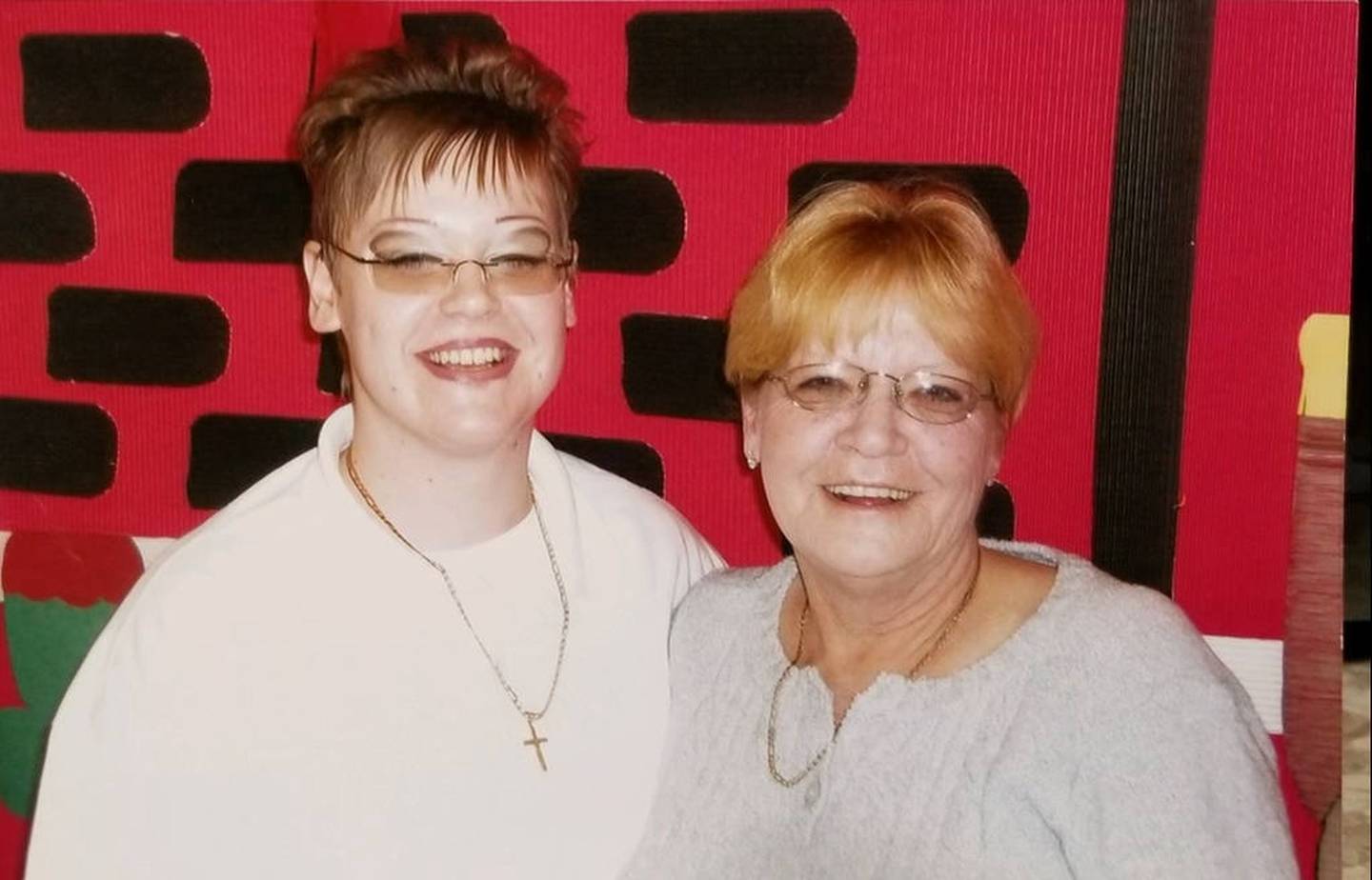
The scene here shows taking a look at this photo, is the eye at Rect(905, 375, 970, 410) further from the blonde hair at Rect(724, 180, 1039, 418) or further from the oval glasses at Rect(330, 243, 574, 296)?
the oval glasses at Rect(330, 243, 574, 296)

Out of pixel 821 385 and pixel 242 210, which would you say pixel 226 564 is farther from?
pixel 821 385

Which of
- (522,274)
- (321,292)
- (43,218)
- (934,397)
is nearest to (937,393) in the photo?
(934,397)

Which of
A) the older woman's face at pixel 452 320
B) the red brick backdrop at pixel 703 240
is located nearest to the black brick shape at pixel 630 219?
the red brick backdrop at pixel 703 240

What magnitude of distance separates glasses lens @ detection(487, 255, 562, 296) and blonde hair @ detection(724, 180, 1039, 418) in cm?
22

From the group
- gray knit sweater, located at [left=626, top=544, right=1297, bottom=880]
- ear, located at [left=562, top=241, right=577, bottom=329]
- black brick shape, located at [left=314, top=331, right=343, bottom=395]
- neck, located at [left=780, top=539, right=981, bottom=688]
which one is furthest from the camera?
black brick shape, located at [left=314, top=331, right=343, bottom=395]

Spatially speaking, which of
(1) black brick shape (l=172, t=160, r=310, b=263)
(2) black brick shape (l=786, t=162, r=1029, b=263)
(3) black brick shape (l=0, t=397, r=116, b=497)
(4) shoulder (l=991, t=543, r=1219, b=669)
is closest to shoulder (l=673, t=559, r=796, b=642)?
(4) shoulder (l=991, t=543, r=1219, b=669)

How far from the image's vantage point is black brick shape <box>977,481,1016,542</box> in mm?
1431

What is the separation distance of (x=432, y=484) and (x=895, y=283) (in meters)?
0.55

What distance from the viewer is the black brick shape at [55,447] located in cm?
163

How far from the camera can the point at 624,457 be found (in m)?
1.55

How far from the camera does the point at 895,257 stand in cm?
121

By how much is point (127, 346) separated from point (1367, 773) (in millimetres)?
2175

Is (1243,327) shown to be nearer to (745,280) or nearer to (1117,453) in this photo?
(1117,453)

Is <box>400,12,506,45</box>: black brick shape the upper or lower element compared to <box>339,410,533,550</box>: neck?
upper
